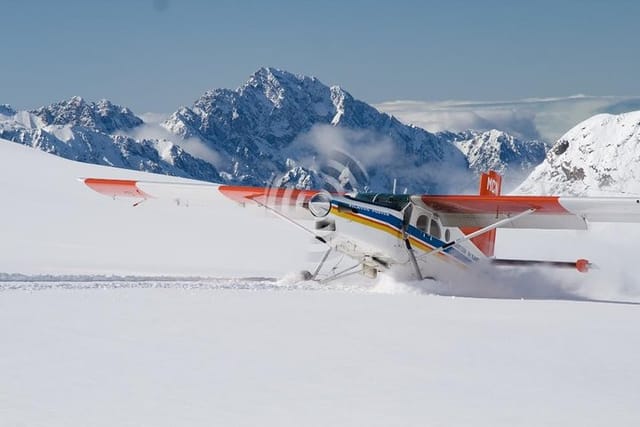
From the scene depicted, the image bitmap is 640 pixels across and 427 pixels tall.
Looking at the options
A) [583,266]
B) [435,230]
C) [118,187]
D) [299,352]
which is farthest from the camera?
[118,187]

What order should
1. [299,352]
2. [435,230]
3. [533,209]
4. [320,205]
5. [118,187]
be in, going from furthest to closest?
[118,187], [435,230], [533,209], [320,205], [299,352]

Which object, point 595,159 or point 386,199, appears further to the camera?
point 595,159

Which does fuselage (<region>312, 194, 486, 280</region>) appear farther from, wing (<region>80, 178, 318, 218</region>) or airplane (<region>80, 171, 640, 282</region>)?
wing (<region>80, 178, 318, 218</region>)

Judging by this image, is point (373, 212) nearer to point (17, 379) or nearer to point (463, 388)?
point (463, 388)

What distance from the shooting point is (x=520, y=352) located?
901cm

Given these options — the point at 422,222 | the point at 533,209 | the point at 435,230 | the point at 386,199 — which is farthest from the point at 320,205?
the point at 533,209

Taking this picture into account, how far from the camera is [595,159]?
16262 cm

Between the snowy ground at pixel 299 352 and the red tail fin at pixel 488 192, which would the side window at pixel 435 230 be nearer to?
the snowy ground at pixel 299 352

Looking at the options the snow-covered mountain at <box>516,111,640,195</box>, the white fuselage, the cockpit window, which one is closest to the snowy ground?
the white fuselage

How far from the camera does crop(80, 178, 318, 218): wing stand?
57.4ft

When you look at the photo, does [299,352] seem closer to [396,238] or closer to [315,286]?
[315,286]

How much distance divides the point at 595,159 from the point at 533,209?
154 m

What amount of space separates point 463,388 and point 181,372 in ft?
7.84

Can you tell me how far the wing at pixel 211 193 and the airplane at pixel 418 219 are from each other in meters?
0.03
